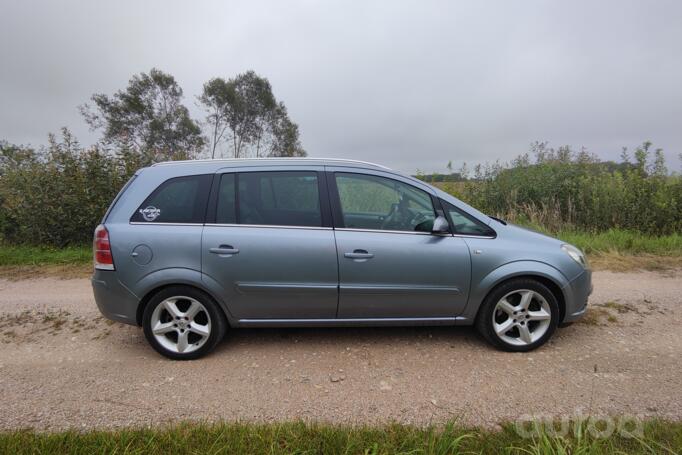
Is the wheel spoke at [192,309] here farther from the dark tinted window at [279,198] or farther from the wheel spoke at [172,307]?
the dark tinted window at [279,198]

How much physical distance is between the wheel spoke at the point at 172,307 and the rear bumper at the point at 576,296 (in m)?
3.34

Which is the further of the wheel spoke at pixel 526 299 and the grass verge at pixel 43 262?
the grass verge at pixel 43 262

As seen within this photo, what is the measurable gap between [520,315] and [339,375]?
5.42ft

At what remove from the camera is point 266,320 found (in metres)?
3.05

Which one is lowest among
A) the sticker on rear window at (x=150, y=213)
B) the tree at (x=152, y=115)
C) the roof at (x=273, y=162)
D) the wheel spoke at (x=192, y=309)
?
the wheel spoke at (x=192, y=309)

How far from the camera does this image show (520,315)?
10.0 feet

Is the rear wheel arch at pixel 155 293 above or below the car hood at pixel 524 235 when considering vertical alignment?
below

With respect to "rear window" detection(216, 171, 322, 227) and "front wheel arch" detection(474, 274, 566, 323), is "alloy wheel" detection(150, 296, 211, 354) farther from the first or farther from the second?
"front wheel arch" detection(474, 274, 566, 323)

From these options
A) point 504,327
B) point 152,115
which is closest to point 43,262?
point 504,327

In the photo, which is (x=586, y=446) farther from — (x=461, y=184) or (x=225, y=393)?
(x=461, y=184)

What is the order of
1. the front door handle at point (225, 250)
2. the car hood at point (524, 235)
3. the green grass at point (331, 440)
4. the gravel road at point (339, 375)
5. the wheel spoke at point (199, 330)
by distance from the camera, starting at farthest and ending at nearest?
1. the car hood at point (524, 235)
2. the wheel spoke at point (199, 330)
3. the front door handle at point (225, 250)
4. the gravel road at point (339, 375)
5. the green grass at point (331, 440)

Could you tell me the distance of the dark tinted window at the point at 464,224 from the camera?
3.08 metres

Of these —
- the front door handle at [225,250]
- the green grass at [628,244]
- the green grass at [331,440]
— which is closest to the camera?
the green grass at [331,440]

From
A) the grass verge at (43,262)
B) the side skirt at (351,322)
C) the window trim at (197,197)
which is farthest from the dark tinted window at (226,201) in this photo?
the grass verge at (43,262)
